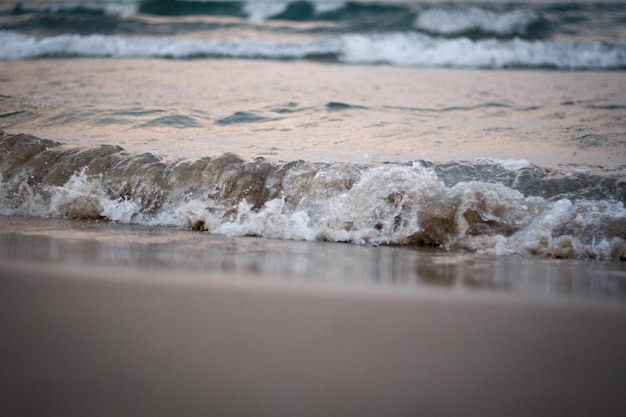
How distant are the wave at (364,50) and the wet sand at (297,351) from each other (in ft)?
24.8

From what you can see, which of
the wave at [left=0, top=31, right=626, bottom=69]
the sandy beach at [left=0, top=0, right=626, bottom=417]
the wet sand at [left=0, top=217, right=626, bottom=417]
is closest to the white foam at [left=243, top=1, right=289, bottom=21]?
the wave at [left=0, top=31, right=626, bottom=69]

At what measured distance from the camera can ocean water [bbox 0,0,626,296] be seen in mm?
2836

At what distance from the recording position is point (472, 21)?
10.8 meters

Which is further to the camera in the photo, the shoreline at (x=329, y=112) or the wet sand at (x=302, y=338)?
the shoreline at (x=329, y=112)

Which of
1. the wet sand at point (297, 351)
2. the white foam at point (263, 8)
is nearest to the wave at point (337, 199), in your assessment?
the wet sand at point (297, 351)

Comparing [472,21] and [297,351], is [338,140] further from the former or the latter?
[472,21]

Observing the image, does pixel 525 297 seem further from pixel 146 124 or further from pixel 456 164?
pixel 146 124

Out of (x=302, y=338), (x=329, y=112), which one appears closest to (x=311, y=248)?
(x=302, y=338)

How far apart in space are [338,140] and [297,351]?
3.02 meters

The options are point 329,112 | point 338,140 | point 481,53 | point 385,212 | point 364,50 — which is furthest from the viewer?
point 364,50

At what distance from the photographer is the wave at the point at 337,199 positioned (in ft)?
9.07

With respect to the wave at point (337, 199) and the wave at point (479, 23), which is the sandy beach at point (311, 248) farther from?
the wave at point (479, 23)

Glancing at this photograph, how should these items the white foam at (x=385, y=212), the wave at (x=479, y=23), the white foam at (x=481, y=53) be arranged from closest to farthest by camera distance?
the white foam at (x=385, y=212) < the white foam at (x=481, y=53) < the wave at (x=479, y=23)

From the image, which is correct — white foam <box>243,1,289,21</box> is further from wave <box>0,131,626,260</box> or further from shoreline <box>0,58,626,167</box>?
wave <box>0,131,626,260</box>
